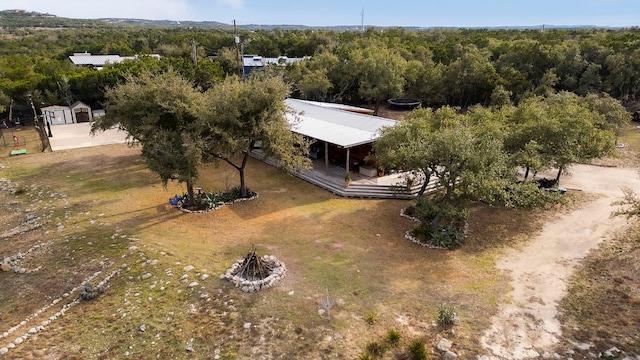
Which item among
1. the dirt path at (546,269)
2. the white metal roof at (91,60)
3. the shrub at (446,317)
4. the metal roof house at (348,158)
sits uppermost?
the white metal roof at (91,60)

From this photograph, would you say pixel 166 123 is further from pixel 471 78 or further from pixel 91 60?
pixel 91 60

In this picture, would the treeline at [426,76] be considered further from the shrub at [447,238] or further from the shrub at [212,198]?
the shrub at [447,238]

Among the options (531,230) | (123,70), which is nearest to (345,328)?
(531,230)

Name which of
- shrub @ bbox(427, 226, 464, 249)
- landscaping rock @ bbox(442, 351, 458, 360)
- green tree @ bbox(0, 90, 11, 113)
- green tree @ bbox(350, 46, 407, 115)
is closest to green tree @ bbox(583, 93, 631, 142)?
green tree @ bbox(350, 46, 407, 115)

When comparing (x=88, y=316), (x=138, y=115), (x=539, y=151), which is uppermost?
(x=138, y=115)

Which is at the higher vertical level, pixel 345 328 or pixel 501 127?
pixel 501 127

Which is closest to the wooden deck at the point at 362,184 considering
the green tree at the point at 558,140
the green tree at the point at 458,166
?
the green tree at the point at 458,166

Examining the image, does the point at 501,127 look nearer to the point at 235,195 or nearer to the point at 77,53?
the point at 235,195
